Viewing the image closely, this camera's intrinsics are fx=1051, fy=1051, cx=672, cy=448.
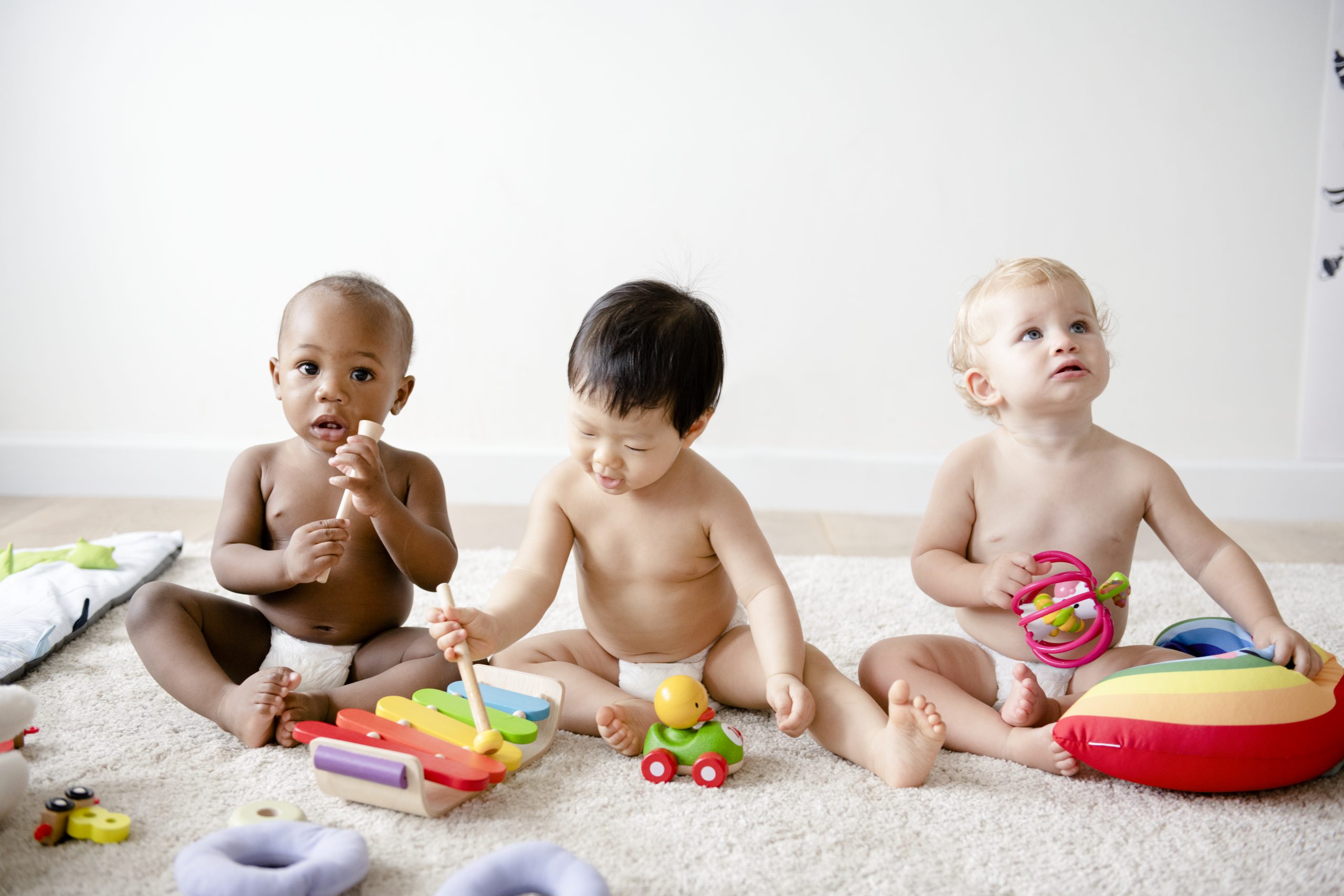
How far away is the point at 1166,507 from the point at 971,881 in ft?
1.68

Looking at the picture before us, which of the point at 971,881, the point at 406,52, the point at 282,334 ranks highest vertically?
the point at 406,52

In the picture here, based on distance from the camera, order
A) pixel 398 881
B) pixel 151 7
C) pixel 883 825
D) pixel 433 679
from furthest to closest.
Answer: pixel 151 7
pixel 433 679
pixel 883 825
pixel 398 881

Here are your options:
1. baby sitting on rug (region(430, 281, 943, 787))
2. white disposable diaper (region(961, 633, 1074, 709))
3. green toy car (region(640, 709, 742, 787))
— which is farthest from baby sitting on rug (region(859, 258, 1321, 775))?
green toy car (region(640, 709, 742, 787))

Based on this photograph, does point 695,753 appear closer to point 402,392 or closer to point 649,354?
point 649,354

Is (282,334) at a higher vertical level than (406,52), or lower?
lower

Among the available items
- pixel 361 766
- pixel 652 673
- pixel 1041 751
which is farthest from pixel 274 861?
pixel 1041 751

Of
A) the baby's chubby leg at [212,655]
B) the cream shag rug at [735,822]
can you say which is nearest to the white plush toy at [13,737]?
the cream shag rug at [735,822]

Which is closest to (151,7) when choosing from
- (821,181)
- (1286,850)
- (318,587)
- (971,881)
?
(821,181)

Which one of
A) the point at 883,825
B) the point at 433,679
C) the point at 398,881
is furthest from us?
the point at 433,679

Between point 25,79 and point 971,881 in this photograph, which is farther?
point 25,79

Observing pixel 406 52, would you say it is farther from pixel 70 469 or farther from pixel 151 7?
pixel 70 469

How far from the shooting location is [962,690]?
44.2 inches

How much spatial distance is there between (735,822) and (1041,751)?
0.32 metres

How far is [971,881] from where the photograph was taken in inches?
31.1
